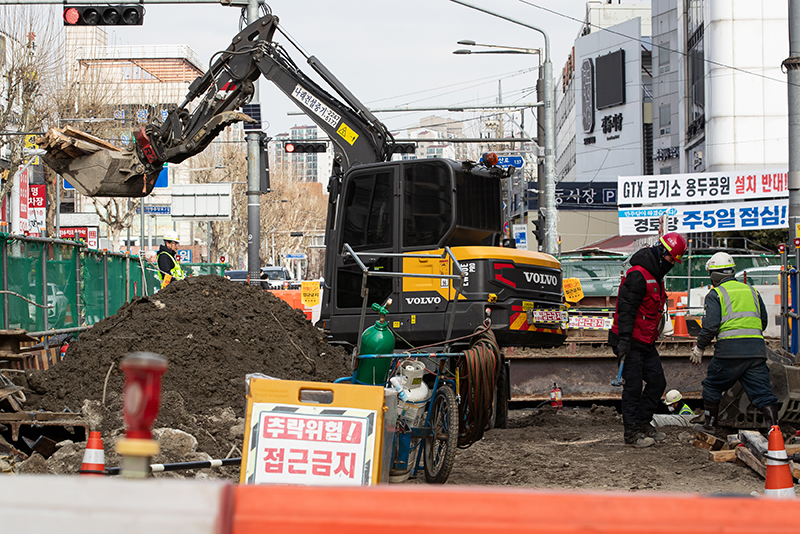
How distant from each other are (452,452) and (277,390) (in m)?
2.18

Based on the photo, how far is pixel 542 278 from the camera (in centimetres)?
1026

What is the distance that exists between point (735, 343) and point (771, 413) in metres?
0.72

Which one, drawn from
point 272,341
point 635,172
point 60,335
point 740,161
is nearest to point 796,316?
point 272,341

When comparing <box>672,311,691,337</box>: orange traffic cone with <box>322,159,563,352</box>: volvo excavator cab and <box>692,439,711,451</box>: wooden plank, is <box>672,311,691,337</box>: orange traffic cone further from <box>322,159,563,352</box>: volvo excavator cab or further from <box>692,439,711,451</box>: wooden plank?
<box>692,439,711,451</box>: wooden plank

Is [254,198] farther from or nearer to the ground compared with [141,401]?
farther from the ground

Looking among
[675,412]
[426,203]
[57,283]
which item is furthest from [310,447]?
[57,283]

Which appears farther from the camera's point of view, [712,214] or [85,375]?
[712,214]

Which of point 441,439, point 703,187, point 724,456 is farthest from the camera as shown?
point 703,187

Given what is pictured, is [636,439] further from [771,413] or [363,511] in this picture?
[363,511]

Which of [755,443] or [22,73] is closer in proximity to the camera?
[755,443]

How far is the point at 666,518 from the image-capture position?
2.14 metres

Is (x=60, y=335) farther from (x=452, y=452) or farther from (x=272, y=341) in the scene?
(x=452, y=452)

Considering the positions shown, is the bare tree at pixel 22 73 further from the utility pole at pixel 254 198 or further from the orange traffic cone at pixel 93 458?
the orange traffic cone at pixel 93 458

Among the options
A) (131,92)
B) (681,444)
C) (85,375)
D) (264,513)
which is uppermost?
(131,92)
